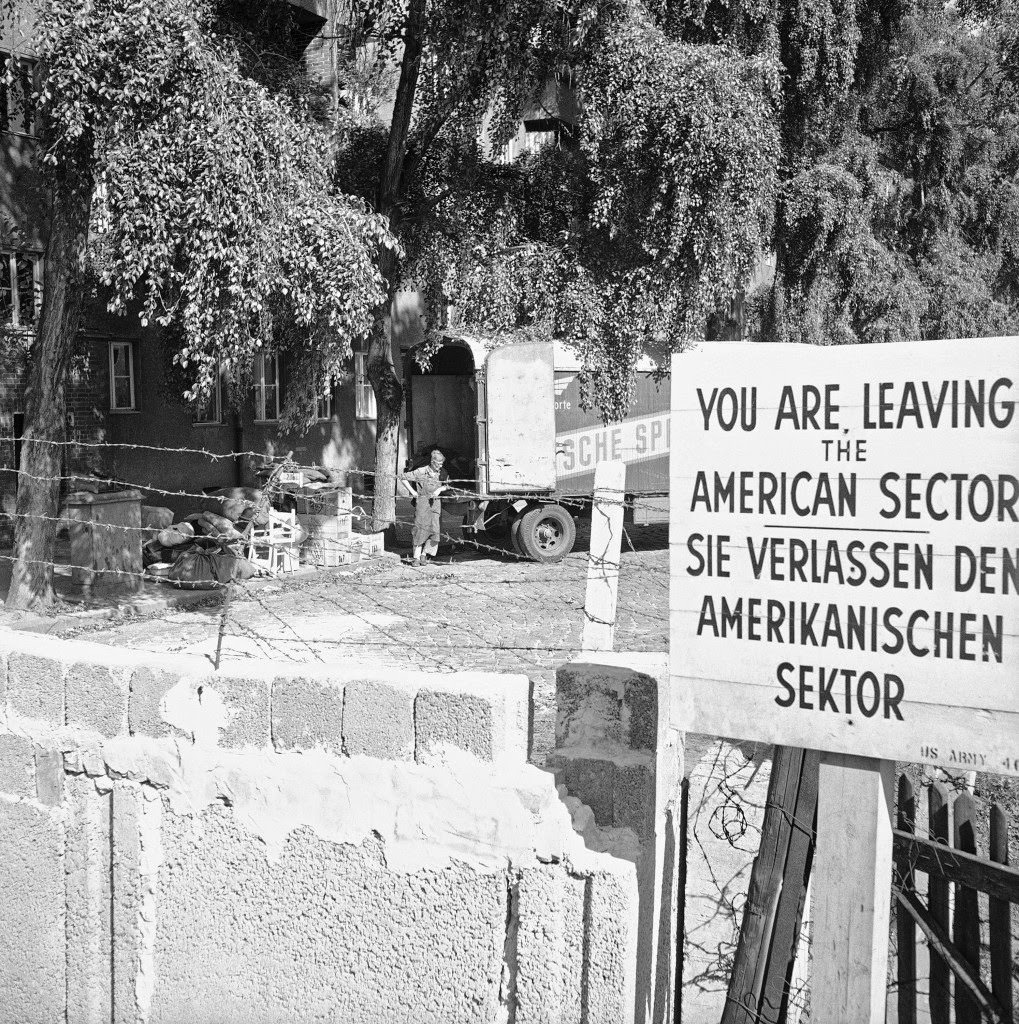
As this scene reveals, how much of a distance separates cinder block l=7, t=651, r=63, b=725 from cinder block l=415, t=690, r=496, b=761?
1.50 metres

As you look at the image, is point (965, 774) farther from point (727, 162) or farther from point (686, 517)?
point (727, 162)

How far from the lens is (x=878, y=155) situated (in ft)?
63.8

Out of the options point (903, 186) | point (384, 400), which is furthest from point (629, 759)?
point (903, 186)

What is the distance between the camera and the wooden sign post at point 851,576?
8.41 ft

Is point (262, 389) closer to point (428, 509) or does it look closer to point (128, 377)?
point (128, 377)

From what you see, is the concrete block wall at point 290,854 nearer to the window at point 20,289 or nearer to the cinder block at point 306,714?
the cinder block at point 306,714

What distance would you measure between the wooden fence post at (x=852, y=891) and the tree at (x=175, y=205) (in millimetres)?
8251

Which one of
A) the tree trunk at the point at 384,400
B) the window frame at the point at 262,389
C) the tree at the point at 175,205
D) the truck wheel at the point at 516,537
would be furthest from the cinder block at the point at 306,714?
the window frame at the point at 262,389

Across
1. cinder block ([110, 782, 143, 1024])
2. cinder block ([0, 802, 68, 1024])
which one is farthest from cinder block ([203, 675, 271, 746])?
cinder block ([0, 802, 68, 1024])

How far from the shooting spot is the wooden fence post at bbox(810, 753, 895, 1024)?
2.75m

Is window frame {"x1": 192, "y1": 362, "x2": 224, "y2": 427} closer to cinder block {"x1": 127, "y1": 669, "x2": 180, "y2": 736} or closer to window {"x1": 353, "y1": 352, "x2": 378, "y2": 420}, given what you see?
window {"x1": 353, "y1": 352, "x2": 378, "y2": 420}

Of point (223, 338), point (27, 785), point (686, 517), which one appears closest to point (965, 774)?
point (686, 517)

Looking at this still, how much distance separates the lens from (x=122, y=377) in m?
18.0

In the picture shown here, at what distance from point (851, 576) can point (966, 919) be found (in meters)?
1.26
